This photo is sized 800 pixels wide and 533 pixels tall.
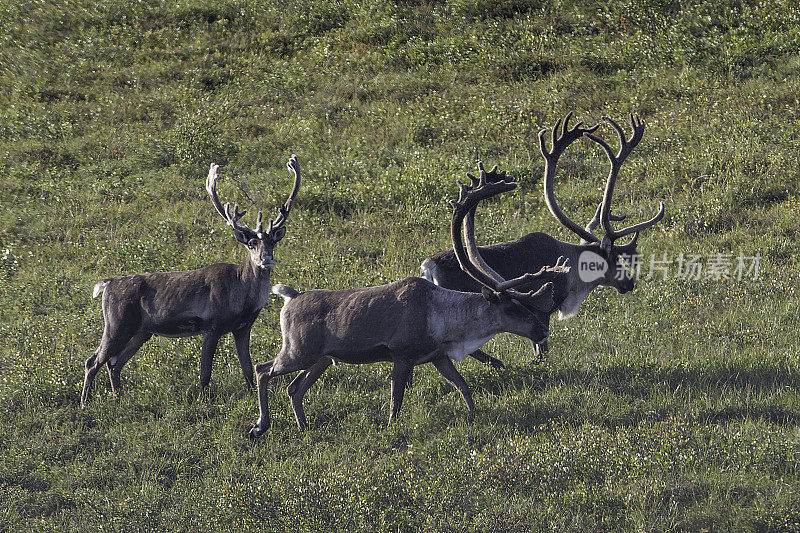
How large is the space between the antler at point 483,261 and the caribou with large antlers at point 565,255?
52 centimetres

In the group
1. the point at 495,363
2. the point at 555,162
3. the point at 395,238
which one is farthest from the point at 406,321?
the point at 395,238

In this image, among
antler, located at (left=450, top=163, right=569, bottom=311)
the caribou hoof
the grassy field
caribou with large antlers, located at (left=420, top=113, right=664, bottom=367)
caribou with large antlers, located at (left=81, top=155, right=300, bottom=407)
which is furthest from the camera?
the caribou hoof

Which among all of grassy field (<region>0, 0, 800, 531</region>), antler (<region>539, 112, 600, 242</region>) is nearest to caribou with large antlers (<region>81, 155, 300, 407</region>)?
grassy field (<region>0, 0, 800, 531</region>)

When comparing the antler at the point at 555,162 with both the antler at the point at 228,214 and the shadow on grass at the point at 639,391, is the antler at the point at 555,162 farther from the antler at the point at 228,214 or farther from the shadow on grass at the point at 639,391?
the antler at the point at 228,214

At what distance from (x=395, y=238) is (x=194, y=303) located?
4.48 m

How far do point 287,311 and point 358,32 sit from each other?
42.5ft

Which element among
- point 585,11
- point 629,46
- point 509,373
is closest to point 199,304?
point 509,373

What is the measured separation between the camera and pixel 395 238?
13.2 metres

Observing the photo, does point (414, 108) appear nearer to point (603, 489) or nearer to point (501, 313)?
point (501, 313)

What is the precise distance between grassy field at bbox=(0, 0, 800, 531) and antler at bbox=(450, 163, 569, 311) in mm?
1185

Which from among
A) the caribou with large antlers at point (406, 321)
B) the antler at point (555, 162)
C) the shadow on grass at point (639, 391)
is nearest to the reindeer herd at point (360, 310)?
the caribou with large antlers at point (406, 321)

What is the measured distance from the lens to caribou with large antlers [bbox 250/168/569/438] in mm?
8406

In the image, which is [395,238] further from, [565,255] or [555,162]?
[565,255]

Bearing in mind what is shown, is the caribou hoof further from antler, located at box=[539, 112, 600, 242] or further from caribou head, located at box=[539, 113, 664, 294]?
antler, located at box=[539, 112, 600, 242]
